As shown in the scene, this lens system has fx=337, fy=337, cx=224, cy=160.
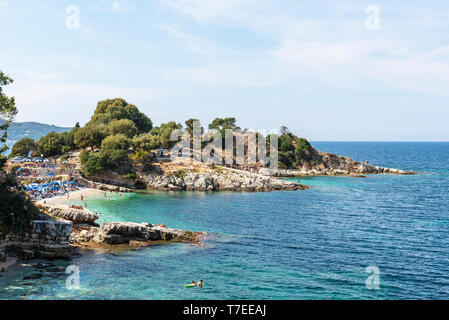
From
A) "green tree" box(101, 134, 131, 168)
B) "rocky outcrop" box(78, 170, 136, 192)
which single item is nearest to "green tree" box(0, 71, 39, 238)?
"rocky outcrop" box(78, 170, 136, 192)

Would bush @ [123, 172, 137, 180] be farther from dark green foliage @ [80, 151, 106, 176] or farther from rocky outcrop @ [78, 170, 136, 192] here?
dark green foliage @ [80, 151, 106, 176]

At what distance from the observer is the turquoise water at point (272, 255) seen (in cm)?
2994

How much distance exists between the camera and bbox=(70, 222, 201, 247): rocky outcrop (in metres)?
42.6

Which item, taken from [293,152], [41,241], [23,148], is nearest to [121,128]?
[23,148]

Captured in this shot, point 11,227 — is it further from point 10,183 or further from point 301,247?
point 301,247

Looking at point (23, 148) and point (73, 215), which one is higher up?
point (23, 148)

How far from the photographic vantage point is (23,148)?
9950 cm

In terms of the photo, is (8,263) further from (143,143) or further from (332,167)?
(332,167)

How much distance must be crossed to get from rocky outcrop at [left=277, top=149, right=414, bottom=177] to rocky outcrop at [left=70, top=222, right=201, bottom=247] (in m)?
84.1

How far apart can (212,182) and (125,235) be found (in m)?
49.1

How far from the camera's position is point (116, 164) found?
9031 cm

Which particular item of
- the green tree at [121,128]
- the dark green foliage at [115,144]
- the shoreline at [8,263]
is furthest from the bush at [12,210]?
the green tree at [121,128]

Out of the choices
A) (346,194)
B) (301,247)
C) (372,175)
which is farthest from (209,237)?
(372,175)

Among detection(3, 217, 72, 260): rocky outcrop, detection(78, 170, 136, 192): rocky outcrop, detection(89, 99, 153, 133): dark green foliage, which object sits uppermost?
detection(89, 99, 153, 133): dark green foliage
